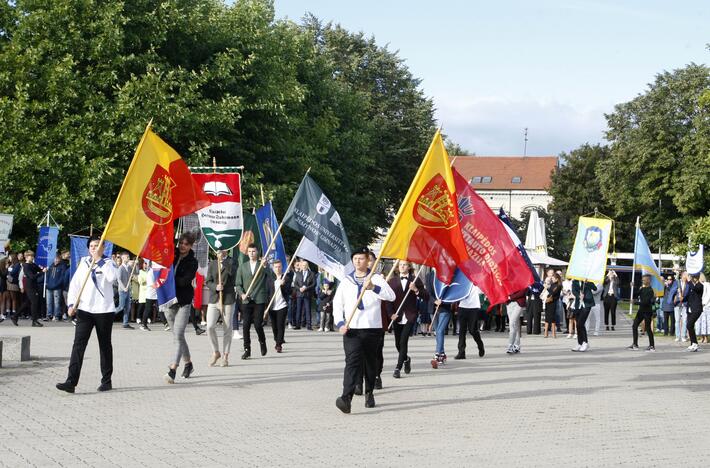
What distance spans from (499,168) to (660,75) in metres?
64.7

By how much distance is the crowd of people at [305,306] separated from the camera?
39.6 feet

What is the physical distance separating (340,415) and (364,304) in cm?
135

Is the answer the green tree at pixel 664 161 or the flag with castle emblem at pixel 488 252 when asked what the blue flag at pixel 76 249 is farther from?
the green tree at pixel 664 161

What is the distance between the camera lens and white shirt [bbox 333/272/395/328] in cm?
1186

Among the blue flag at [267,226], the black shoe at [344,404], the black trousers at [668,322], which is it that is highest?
the blue flag at [267,226]

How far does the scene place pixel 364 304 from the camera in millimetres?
11938

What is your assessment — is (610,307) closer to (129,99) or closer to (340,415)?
(129,99)

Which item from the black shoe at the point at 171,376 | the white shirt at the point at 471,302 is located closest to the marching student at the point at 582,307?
the white shirt at the point at 471,302

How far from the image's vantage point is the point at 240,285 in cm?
1820

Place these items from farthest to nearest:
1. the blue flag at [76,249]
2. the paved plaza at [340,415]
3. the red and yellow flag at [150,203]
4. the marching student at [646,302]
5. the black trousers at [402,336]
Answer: the blue flag at [76,249] → the marching student at [646,302] → the black trousers at [402,336] → the red and yellow flag at [150,203] → the paved plaza at [340,415]

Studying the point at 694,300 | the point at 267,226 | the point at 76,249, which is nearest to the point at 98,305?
the point at 267,226

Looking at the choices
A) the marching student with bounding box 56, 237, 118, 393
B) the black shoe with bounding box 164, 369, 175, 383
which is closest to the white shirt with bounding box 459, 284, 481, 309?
the black shoe with bounding box 164, 369, 175, 383

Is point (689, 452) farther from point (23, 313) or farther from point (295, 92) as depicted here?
point (295, 92)

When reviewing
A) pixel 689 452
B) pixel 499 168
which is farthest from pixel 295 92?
pixel 499 168
